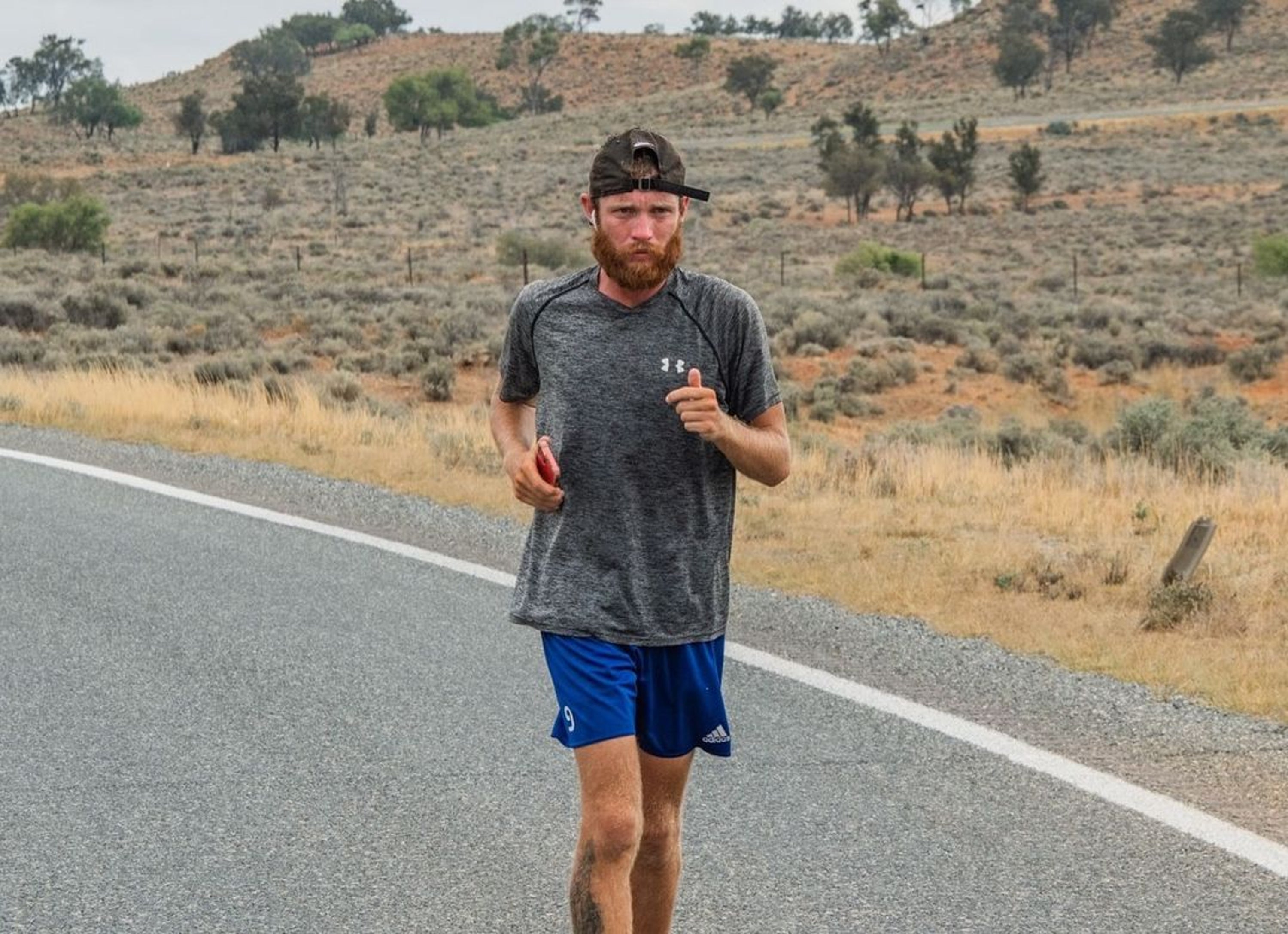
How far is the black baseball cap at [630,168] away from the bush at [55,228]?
47286 millimetres

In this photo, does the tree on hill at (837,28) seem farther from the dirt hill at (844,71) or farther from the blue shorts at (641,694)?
the blue shorts at (641,694)

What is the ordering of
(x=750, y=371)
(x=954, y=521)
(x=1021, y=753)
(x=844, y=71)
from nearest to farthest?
(x=750, y=371)
(x=1021, y=753)
(x=954, y=521)
(x=844, y=71)

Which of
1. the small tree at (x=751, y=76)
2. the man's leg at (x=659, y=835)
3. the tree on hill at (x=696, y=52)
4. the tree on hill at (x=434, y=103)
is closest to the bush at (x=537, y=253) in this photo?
the man's leg at (x=659, y=835)

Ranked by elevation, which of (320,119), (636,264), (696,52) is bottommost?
(320,119)

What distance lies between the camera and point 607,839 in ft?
11.3

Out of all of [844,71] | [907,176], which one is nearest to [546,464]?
[907,176]

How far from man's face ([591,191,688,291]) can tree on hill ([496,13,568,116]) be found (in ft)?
442

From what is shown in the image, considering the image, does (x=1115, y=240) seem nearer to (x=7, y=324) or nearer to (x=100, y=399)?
(x=7, y=324)

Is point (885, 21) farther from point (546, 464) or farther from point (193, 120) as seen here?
point (546, 464)

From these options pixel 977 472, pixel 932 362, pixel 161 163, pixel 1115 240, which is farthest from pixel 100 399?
pixel 161 163

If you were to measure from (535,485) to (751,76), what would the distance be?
119m

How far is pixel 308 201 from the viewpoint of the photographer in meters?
69.1

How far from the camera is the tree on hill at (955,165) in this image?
216 feet

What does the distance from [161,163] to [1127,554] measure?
8339cm
